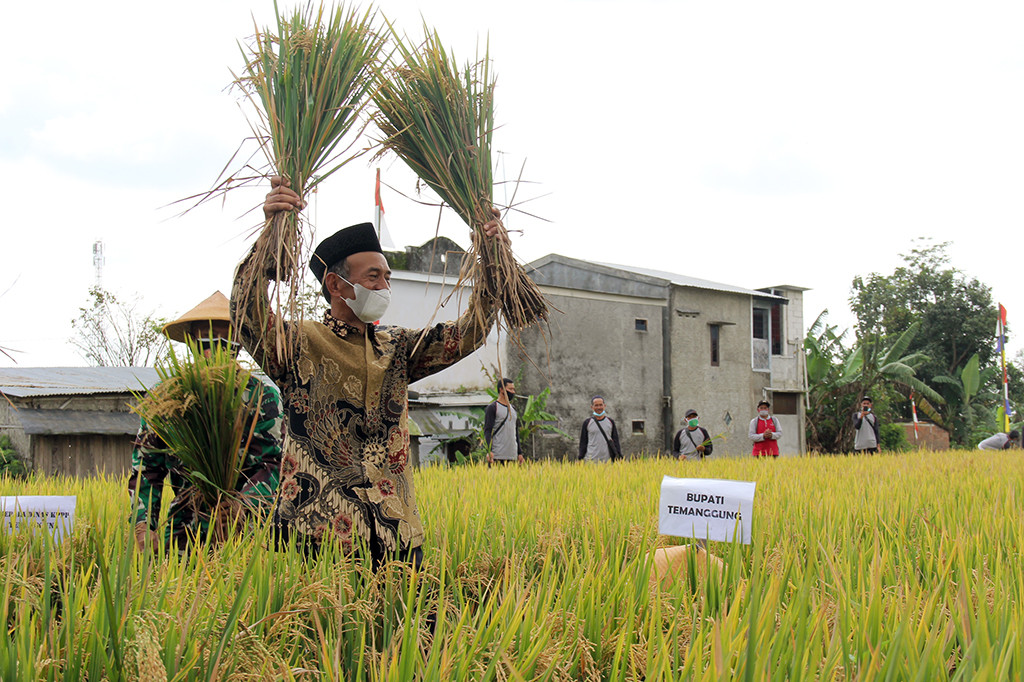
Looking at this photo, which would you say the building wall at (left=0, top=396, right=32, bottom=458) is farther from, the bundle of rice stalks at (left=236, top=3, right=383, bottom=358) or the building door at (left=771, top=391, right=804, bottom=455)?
the building door at (left=771, top=391, right=804, bottom=455)

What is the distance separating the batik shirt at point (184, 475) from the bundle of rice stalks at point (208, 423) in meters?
0.05

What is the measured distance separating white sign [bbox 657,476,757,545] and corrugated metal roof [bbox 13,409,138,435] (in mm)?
8071

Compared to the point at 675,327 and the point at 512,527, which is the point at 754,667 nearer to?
the point at 512,527

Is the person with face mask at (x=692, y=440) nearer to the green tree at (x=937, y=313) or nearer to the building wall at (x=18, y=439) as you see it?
the building wall at (x=18, y=439)

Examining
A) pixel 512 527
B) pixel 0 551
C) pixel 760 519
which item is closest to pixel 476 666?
pixel 512 527

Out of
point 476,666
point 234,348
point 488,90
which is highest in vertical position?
point 488,90

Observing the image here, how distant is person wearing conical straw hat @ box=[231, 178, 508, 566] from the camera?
1.94 metres

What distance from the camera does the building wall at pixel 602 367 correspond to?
17.5 metres

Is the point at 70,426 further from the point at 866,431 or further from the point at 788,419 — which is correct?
the point at 788,419

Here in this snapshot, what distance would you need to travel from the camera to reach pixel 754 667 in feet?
3.59

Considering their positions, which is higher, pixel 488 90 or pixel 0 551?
pixel 488 90

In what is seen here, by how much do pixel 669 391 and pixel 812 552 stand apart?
18610 millimetres

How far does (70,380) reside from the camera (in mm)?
11281

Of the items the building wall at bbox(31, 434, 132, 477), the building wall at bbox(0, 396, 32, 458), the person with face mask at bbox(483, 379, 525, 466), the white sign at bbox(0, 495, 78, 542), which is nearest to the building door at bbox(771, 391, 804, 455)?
the person with face mask at bbox(483, 379, 525, 466)
